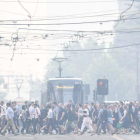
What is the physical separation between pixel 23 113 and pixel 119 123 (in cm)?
510

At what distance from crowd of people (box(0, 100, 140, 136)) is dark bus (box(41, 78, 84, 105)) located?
5.15m

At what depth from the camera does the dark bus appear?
39.8 meters

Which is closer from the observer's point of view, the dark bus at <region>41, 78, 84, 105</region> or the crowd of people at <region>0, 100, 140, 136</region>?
the crowd of people at <region>0, 100, 140, 136</region>

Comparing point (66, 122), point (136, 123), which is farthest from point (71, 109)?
point (136, 123)

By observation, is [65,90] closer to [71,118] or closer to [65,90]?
[65,90]

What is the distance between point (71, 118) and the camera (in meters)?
32.4

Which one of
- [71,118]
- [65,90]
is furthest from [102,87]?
[65,90]

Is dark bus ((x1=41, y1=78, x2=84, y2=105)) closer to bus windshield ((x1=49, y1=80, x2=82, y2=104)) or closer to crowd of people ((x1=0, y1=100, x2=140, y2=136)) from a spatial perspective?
bus windshield ((x1=49, y1=80, x2=82, y2=104))

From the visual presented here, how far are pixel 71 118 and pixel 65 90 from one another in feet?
24.8

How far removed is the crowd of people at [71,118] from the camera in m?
31.6

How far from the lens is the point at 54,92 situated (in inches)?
1577

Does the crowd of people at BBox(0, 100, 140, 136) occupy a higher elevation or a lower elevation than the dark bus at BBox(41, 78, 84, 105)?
lower

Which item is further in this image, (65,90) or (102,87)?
(65,90)

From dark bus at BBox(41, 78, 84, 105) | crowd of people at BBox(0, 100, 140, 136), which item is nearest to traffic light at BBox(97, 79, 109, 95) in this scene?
crowd of people at BBox(0, 100, 140, 136)
